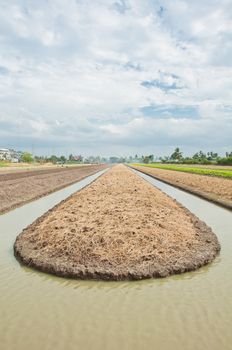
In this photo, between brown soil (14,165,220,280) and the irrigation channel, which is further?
brown soil (14,165,220,280)

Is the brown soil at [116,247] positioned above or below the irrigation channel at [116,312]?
above

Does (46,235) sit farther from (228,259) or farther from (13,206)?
(13,206)

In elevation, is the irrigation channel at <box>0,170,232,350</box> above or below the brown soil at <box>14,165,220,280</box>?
below

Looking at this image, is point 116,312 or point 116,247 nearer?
point 116,312

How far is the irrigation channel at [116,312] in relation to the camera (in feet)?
16.5

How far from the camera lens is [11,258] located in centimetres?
956

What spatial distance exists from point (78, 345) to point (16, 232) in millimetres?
8647

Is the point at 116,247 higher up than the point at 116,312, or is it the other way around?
the point at 116,247

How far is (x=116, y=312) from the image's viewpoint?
5973mm

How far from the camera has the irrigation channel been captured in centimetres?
504

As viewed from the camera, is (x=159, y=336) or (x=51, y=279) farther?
(x=51, y=279)

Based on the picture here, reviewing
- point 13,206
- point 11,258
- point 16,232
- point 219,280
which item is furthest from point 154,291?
point 13,206

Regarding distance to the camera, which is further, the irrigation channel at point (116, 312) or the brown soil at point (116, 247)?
the brown soil at point (116, 247)

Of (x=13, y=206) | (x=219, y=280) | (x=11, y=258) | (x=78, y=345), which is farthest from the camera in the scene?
(x=13, y=206)
